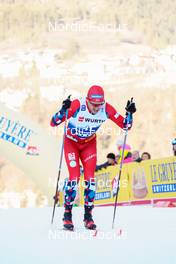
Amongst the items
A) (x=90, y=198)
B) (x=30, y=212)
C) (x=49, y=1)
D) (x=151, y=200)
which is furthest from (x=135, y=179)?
(x=49, y=1)

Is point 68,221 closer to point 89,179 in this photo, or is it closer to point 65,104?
point 89,179

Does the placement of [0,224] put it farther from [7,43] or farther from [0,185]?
[7,43]

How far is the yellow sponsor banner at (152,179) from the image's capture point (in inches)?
412

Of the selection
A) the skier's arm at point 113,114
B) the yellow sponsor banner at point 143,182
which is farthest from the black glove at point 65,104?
the yellow sponsor banner at point 143,182

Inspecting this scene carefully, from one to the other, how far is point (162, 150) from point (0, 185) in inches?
342

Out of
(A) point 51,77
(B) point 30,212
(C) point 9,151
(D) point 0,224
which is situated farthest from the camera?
(A) point 51,77

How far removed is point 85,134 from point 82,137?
0.05m

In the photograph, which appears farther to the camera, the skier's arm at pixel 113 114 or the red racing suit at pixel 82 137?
the skier's arm at pixel 113 114

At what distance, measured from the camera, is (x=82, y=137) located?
6352 mm

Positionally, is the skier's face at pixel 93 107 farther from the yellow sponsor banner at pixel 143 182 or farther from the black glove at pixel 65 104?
the yellow sponsor banner at pixel 143 182

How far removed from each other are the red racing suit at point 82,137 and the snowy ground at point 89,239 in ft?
1.48

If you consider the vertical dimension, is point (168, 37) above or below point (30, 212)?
above

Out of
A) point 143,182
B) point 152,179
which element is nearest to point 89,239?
point 152,179

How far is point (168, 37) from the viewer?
40.6 metres
